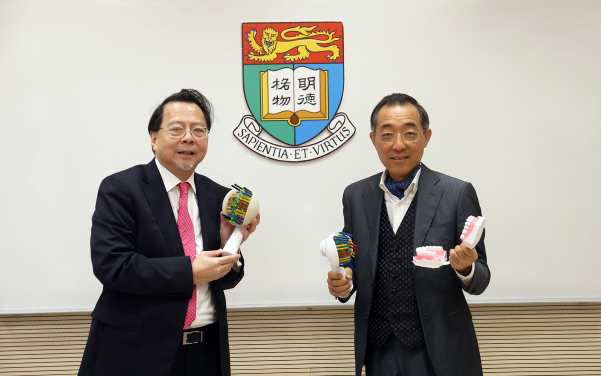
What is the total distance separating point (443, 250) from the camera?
1.48m

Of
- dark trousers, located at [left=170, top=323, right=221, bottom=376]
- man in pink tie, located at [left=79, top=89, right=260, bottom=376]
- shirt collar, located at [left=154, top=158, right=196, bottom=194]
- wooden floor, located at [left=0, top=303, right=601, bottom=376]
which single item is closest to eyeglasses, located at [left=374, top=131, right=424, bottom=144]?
man in pink tie, located at [left=79, top=89, right=260, bottom=376]

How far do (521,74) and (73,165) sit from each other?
8.90 feet

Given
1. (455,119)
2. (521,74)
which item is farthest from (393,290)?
(521,74)

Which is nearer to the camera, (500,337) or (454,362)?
(454,362)

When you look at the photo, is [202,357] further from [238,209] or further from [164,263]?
[238,209]

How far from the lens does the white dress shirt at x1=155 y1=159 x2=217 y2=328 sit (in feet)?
5.41

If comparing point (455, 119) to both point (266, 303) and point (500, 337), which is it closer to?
point (500, 337)

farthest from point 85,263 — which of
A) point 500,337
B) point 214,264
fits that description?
point 500,337

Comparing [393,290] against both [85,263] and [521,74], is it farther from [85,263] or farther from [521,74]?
[85,263]

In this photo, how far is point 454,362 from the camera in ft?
5.06

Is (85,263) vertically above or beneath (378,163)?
beneath

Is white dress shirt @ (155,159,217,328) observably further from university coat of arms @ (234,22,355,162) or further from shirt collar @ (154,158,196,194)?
university coat of arms @ (234,22,355,162)

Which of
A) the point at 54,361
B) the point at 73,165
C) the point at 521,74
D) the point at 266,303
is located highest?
the point at 521,74

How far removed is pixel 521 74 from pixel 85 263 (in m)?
2.83
